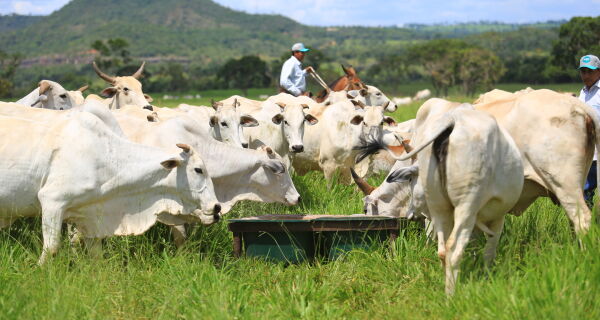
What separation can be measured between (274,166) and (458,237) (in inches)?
111

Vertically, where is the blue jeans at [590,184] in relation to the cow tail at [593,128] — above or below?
below

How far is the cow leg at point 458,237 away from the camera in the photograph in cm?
483

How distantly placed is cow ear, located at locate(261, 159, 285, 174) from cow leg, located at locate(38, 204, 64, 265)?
6.64 feet

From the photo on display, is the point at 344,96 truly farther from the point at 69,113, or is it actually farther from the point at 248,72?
the point at 248,72

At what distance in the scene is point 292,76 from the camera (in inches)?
524

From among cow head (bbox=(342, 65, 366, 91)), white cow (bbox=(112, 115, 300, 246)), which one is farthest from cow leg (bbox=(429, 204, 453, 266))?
cow head (bbox=(342, 65, 366, 91))

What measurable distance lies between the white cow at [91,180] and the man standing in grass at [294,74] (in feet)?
22.3

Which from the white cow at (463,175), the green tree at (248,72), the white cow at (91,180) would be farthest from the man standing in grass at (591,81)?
the green tree at (248,72)

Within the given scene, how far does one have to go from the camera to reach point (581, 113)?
18.6 feet

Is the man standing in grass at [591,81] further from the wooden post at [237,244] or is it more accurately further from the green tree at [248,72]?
the green tree at [248,72]

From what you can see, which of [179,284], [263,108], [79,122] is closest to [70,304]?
[179,284]

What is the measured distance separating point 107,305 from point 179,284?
1.59ft

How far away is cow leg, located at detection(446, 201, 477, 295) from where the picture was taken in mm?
4832

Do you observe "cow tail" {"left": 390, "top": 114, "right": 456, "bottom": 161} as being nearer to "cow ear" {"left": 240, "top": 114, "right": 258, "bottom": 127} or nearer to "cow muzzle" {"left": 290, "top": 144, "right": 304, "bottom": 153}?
"cow ear" {"left": 240, "top": 114, "right": 258, "bottom": 127}
